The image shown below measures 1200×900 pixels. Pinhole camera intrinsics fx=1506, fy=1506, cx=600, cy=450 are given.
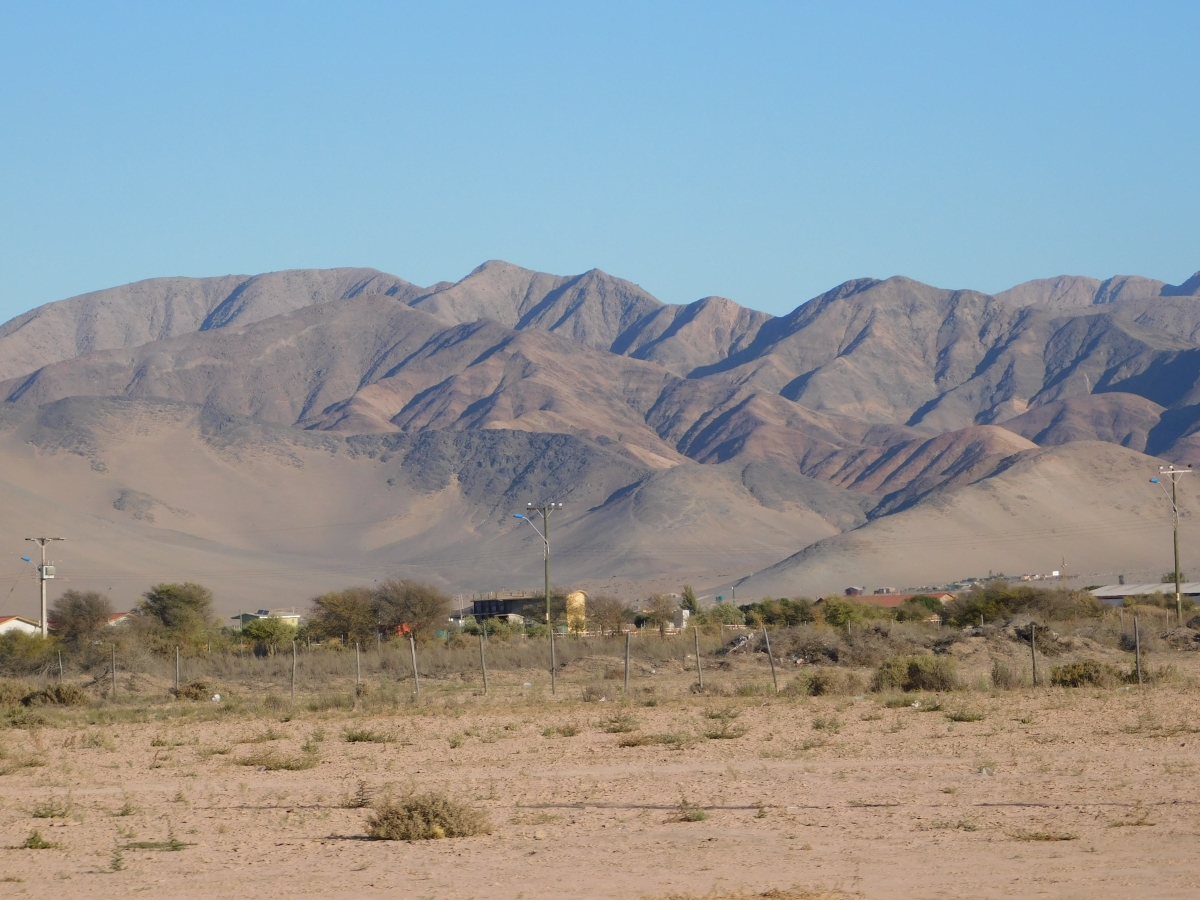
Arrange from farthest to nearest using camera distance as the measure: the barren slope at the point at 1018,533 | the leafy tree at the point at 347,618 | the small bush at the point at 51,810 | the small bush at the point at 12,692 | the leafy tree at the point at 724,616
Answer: the barren slope at the point at 1018,533, the leafy tree at the point at 724,616, the leafy tree at the point at 347,618, the small bush at the point at 12,692, the small bush at the point at 51,810

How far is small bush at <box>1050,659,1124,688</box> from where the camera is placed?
2838 centimetres

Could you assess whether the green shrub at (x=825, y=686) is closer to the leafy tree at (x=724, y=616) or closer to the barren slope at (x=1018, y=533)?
the leafy tree at (x=724, y=616)

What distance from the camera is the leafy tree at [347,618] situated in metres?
67.7

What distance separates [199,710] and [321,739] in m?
8.39

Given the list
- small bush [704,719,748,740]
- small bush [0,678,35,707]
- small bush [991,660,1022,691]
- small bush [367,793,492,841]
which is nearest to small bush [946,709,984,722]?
small bush [704,719,748,740]

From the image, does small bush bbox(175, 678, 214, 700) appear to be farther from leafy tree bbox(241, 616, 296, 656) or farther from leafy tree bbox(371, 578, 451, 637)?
leafy tree bbox(371, 578, 451, 637)

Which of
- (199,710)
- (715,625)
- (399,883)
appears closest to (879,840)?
(399,883)

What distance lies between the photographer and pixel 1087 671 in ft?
94.5

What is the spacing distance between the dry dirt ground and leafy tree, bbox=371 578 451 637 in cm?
4110

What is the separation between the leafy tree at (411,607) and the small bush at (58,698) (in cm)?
3337

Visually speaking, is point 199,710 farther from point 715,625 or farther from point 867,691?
point 715,625

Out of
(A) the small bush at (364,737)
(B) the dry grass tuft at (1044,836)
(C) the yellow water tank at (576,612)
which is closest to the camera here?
(B) the dry grass tuft at (1044,836)

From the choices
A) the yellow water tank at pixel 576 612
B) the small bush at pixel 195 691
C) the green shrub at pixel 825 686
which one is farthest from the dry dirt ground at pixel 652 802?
the yellow water tank at pixel 576 612

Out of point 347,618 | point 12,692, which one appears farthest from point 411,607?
point 12,692
